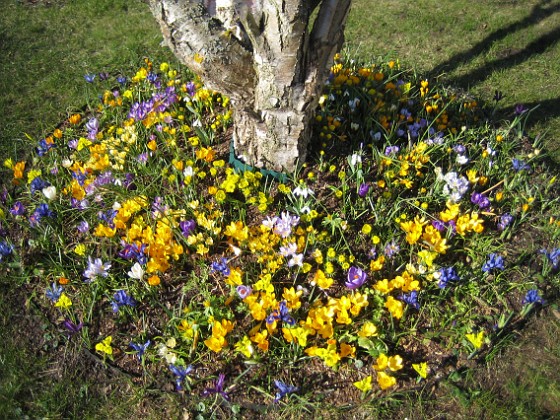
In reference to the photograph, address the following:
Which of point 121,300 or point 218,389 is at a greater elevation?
point 121,300

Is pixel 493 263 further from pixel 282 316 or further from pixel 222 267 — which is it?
pixel 222 267

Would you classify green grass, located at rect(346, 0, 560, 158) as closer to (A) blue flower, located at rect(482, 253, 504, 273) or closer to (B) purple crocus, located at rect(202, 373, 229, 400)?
(A) blue flower, located at rect(482, 253, 504, 273)

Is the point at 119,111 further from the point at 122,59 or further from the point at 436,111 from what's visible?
the point at 436,111

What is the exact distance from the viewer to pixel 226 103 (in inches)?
137

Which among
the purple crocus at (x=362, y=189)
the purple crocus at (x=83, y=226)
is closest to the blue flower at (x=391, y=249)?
the purple crocus at (x=362, y=189)

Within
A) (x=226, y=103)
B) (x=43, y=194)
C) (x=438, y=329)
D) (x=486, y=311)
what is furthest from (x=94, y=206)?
(x=486, y=311)

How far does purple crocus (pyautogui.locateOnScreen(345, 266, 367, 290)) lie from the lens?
236 cm

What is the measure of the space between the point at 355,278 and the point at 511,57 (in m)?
3.34

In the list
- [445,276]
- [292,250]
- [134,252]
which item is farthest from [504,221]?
[134,252]

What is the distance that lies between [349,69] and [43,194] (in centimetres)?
236

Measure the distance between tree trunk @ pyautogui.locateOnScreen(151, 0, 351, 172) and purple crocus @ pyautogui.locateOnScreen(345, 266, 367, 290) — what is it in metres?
0.83

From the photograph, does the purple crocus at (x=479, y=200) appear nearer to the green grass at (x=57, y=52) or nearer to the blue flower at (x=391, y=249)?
the blue flower at (x=391, y=249)

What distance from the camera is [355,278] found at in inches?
93.5

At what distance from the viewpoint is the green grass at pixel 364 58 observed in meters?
2.25
